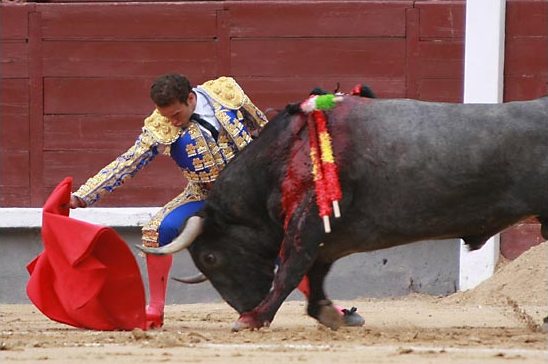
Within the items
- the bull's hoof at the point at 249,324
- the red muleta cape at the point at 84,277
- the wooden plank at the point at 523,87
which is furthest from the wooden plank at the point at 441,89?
the bull's hoof at the point at 249,324

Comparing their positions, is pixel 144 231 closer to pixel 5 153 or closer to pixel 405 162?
pixel 405 162

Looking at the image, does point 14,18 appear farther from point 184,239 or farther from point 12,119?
point 184,239

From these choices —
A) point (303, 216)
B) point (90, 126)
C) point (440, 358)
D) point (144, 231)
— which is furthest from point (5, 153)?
point (440, 358)

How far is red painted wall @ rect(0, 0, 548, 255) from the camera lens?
9102 millimetres

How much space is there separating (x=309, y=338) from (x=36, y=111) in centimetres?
378

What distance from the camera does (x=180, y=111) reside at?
656cm

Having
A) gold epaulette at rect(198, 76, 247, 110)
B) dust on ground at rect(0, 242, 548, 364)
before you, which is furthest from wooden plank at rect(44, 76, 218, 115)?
gold epaulette at rect(198, 76, 247, 110)

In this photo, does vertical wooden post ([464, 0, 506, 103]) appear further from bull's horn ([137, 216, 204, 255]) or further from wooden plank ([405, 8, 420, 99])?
bull's horn ([137, 216, 204, 255])

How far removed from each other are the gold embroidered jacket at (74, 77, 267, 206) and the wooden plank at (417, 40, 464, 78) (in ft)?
8.17

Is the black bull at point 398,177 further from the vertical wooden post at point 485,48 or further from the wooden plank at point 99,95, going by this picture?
the wooden plank at point 99,95

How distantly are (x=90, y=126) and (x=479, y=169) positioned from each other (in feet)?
11.8

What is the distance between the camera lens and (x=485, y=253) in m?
9.01

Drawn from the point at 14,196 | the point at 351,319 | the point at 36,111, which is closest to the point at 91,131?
the point at 36,111

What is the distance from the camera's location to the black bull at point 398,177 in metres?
6.23
